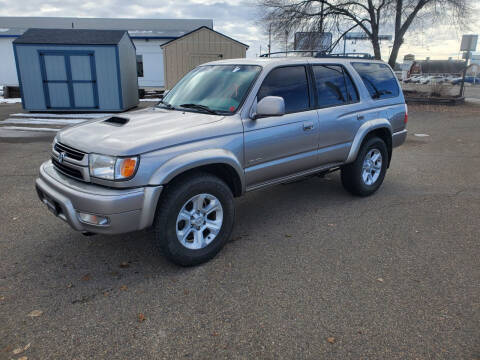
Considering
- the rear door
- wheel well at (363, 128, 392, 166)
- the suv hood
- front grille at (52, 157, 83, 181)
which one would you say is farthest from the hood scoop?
wheel well at (363, 128, 392, 166)

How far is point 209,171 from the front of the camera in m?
3.59

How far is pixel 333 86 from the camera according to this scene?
4668 mm

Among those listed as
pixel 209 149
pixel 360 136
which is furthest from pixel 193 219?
pixel 360 136

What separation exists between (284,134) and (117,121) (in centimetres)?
173

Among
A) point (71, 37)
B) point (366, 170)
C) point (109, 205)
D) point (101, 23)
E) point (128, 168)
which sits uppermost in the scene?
point (101, 23)

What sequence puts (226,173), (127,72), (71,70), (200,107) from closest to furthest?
(226,173) < (200,107) < (71,70) < (127,72)

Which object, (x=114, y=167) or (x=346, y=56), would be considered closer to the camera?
(x=114, y=167)

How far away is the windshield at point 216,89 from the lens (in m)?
3.83

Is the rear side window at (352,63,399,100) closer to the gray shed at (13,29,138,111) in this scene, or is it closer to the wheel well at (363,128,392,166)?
the wheel well at (363,128,392,166)

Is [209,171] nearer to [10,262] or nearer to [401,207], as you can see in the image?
[10,262]

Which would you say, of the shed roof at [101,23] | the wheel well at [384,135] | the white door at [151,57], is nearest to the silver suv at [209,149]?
the wheel well at [384,135]

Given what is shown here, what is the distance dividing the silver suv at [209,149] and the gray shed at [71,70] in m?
10.6

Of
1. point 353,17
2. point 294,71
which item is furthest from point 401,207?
point 353,17

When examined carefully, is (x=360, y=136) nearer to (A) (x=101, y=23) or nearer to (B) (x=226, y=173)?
(B) (x=226, y=173)
